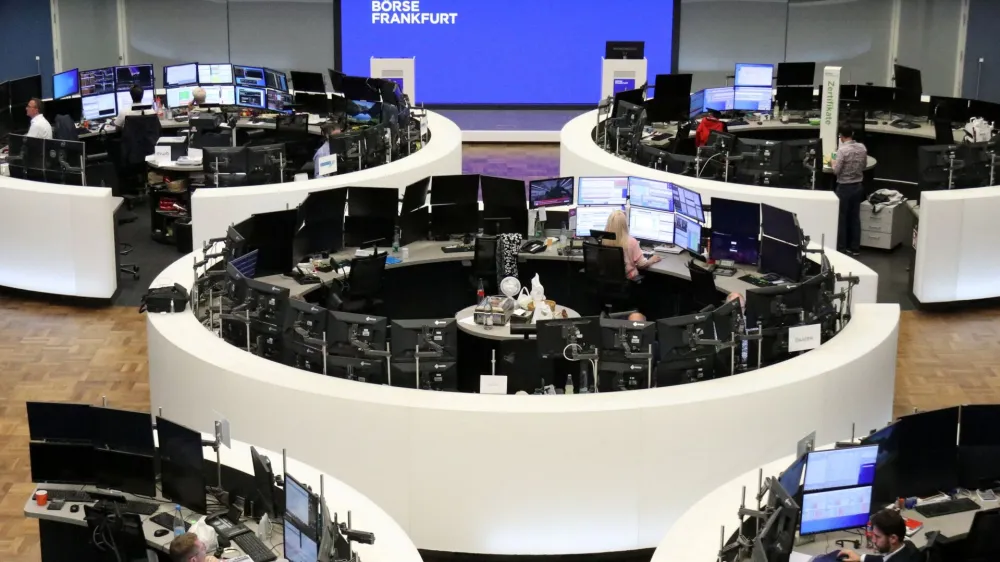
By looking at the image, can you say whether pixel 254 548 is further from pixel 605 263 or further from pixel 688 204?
pixel 688 204

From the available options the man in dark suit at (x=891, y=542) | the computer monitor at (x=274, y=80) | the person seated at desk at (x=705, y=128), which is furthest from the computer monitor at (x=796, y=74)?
the man in dark suit at (x=891, y=542)

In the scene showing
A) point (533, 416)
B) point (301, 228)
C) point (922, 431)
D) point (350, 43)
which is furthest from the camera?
point (350, 43)

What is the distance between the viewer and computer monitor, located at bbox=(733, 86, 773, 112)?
1595 cm

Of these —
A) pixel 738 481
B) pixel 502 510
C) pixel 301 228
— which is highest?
pixel 301 228

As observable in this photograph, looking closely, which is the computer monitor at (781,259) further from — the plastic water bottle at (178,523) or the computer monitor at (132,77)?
the computer monitor at (132,77)

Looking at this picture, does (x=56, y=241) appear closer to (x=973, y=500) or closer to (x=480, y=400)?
(x=480, y=400)

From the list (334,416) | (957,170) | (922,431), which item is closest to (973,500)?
(922,431)

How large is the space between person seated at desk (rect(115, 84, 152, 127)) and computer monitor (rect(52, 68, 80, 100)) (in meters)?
0.57

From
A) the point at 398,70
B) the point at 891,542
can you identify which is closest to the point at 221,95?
the point at 398,70

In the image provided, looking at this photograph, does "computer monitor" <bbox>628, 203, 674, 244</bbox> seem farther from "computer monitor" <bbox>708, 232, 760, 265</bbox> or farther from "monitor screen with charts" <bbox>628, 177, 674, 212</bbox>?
"computer monitor" <bbox>708, 232, 760, 265</bbox>

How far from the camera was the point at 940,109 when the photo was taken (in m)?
14.8

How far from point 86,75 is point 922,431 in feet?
36.5

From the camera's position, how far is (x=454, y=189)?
11.0 meters

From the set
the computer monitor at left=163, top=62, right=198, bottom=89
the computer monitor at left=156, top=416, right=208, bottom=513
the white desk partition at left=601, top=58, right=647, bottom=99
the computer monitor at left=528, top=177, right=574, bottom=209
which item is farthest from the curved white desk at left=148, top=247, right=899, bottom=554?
the white desk partition at left=601, top=58, right=647, bottom=99
